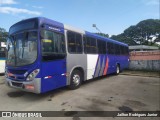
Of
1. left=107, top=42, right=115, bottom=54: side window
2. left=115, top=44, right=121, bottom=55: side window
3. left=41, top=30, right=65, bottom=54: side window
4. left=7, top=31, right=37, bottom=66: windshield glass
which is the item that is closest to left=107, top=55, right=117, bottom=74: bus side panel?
left=107, top=42, right=115, bottom=54: side window

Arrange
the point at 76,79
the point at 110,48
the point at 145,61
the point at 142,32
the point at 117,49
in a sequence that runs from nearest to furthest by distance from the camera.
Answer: the point at 76,79 → the point at 110,48 → the point at 117,49 → the point at 145,61 → the point at 142,32

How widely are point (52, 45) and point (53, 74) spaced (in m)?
1.12

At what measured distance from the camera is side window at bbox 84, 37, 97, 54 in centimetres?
915

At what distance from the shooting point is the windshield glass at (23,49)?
20.3 feet

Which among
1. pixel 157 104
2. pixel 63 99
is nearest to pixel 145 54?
pixel 157 104

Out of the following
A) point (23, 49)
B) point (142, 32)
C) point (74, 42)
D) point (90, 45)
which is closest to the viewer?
point (23, 49)

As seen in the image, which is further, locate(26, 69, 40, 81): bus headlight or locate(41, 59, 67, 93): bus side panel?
locate(41, 59, 67, 93): bus side panel

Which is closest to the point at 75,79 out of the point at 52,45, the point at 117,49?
the point at 52,45

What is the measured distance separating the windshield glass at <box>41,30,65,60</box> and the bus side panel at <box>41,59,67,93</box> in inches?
9.6

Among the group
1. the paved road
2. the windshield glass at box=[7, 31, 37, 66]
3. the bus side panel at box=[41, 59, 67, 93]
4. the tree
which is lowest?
the paved road

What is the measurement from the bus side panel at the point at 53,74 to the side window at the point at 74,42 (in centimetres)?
85

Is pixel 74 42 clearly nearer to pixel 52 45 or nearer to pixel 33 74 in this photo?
pixel 52 45

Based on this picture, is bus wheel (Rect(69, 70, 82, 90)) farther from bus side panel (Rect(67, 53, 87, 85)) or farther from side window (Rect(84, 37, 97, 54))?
side window (Rect(84, 37, 97, 54))

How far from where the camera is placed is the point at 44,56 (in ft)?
20.5
